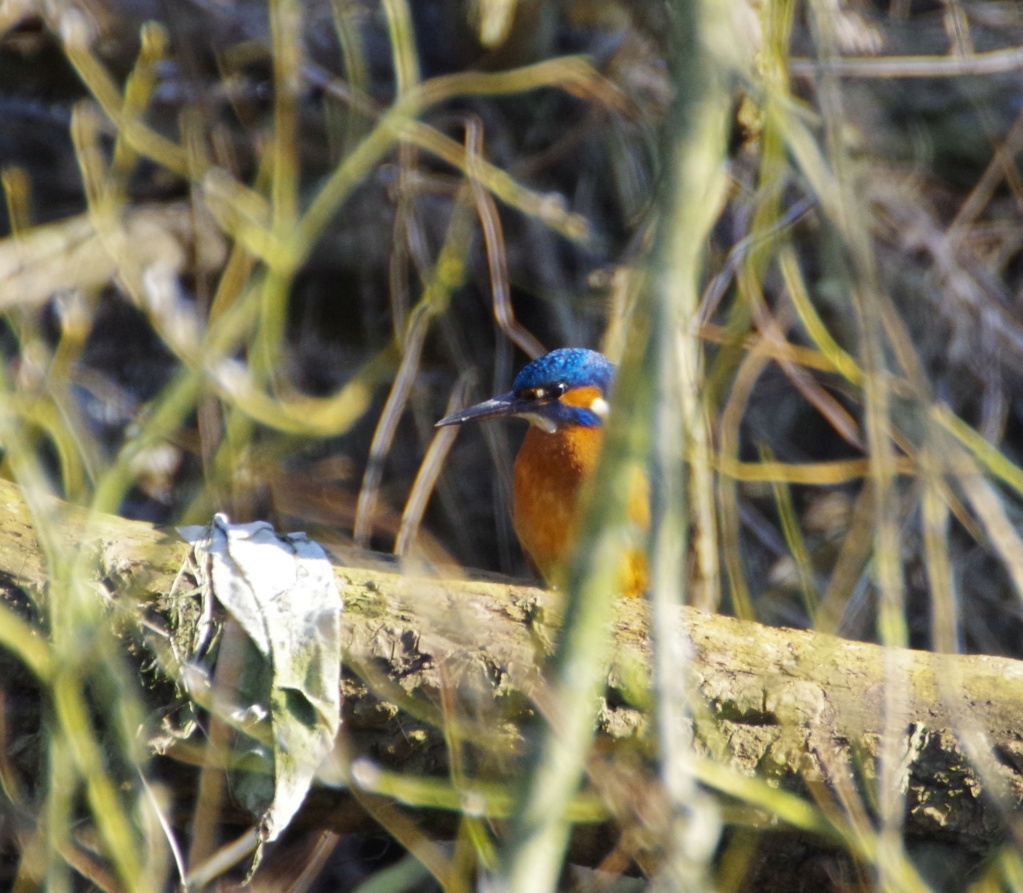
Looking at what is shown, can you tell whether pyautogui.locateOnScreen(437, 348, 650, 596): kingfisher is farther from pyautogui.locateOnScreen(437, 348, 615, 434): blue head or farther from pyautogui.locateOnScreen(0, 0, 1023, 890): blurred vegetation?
pyautogui.locateOnScreen(0, 0, 1023, 890): blurred vegetation

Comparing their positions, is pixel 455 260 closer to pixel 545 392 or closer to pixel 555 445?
pixel 545 392

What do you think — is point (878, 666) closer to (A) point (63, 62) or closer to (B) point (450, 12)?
(B) point (450, 12)

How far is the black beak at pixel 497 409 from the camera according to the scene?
11.0ft

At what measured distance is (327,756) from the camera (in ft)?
6.85

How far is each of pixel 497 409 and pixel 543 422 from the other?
0.14m

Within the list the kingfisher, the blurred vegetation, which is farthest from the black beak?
the blurred vegetation

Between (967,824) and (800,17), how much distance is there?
2.74m

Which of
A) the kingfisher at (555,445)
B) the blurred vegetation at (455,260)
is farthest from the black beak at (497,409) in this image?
the blurred vegetation at (455,260)

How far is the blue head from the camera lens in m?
3.41

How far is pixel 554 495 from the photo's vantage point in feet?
10.6

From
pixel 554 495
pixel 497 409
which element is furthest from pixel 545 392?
pixel 554 495

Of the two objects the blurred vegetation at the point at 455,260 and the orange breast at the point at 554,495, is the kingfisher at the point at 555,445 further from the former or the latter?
the blurred vegetation at the point at 455,260

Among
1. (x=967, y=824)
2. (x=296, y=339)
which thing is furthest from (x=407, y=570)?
(x=296, y=339)

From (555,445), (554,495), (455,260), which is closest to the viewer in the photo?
(554,495)
